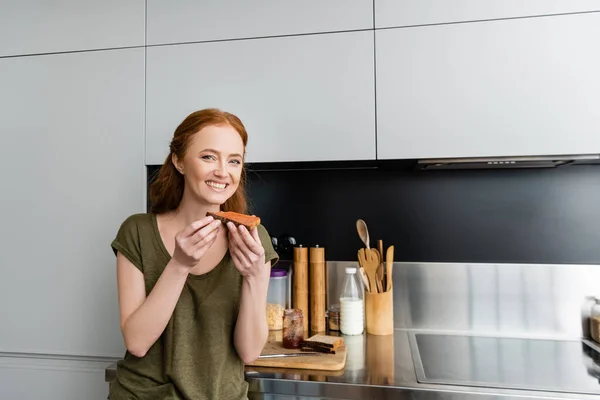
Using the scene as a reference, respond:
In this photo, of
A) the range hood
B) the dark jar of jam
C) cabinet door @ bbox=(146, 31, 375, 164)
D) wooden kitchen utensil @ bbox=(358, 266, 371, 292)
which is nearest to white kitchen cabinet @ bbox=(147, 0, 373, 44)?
cabinet door @ bbox=(146, 31, 375, 164)

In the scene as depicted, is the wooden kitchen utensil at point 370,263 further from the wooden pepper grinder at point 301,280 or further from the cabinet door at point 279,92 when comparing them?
the cabinet door at point 279,92

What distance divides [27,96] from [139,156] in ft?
1.64

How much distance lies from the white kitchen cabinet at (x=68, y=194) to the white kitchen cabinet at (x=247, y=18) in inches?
5.6

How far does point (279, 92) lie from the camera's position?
1.35m

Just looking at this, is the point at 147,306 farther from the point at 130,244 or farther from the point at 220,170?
the point at 220,170

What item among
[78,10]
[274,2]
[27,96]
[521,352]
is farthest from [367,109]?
[27,96]

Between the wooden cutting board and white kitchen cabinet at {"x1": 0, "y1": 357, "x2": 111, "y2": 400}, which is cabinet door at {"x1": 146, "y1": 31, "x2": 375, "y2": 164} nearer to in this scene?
the wooden cutting board

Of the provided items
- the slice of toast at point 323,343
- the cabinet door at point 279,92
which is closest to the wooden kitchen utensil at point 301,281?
the slice of toast at point 323,343

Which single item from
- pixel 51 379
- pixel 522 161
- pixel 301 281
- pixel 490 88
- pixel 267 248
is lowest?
pixel 51 379

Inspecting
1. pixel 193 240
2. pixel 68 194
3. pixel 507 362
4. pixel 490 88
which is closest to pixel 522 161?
pixel 490 88

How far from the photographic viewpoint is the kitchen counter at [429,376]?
989 millimetres

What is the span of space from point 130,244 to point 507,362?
3.64 feet

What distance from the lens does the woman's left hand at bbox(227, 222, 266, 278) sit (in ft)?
2.75

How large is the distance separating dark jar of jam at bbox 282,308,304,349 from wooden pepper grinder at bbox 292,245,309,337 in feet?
0.69
